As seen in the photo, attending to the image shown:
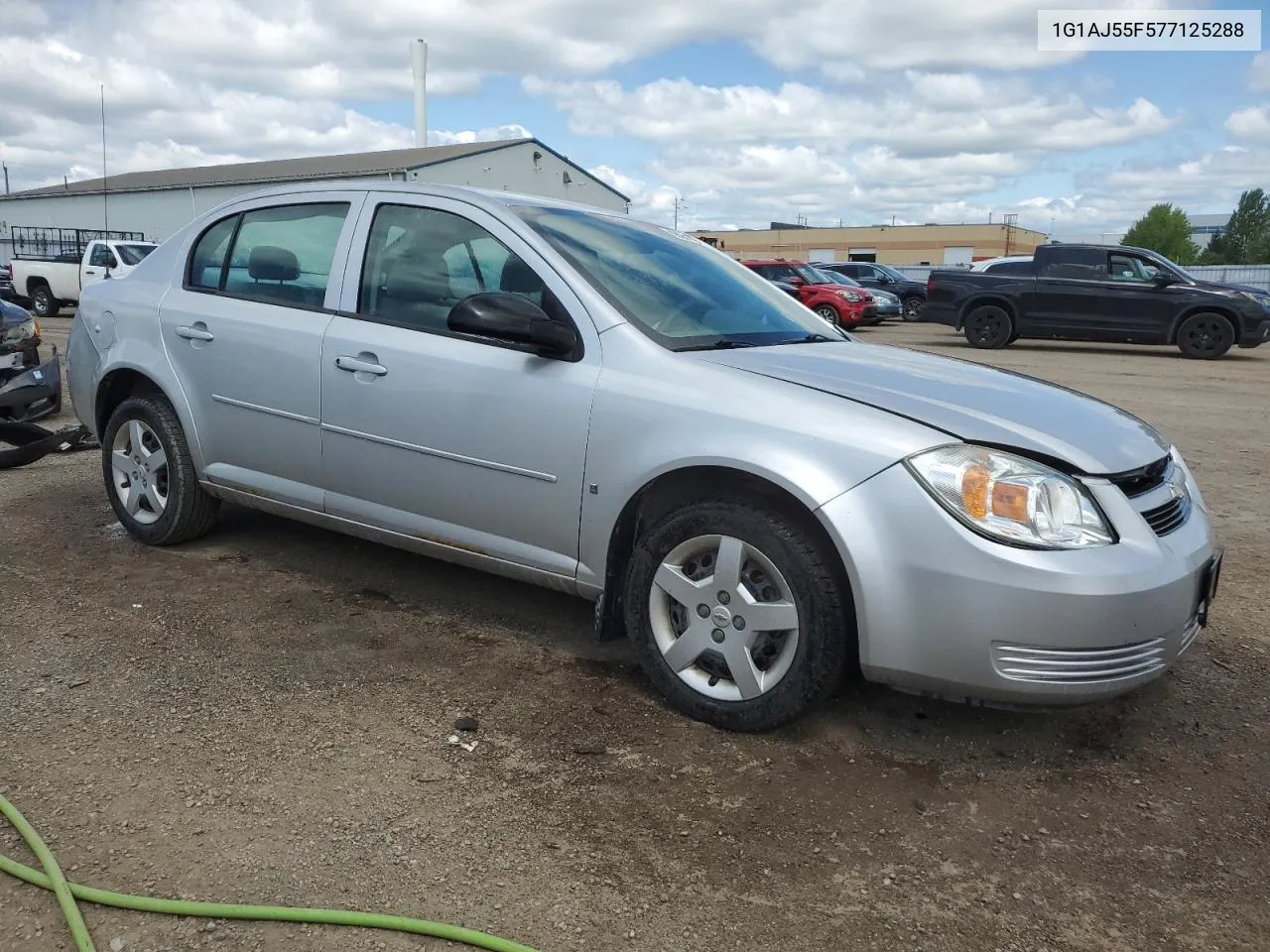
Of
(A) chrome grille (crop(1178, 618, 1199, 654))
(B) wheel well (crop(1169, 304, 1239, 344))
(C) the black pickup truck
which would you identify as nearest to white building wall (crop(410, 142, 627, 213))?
(C) the black pickup truck

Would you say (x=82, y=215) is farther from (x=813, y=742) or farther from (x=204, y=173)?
(x=813, y=742)

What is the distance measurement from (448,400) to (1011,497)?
1866 mm

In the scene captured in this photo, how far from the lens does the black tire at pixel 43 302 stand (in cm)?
2295

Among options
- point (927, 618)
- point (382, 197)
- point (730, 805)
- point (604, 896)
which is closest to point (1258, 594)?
point (927, 618)

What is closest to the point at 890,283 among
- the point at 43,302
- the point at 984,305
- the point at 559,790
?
the point at 984,305

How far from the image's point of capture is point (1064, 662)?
8.98ft

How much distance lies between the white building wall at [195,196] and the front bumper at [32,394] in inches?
1076

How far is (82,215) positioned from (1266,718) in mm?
50553

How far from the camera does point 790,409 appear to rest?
300cm

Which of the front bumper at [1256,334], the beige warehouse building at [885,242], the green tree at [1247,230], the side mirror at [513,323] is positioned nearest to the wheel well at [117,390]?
the side mirror at [513,323]

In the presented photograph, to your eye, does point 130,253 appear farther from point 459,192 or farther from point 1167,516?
point 1167,516

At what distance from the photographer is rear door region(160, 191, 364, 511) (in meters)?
4.09

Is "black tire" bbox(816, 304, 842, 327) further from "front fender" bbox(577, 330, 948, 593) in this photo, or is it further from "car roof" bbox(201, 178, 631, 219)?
"front fender" bbox(577, 330, 948, 593)

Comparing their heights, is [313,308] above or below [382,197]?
below
